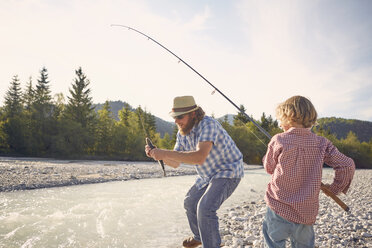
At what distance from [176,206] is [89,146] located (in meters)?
41.2

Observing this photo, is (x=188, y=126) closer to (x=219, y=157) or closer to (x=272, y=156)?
(x=219, y=157)

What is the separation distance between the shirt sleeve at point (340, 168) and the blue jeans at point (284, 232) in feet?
1.50

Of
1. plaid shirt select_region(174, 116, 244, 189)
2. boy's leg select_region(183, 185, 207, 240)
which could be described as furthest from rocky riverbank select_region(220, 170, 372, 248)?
plaid shirt select_region(174, 116, 244, 189)

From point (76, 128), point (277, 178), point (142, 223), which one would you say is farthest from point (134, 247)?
point (76, 128)

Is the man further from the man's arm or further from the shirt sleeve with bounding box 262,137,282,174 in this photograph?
the shirt sleeve with bounding box 262,137,282,174

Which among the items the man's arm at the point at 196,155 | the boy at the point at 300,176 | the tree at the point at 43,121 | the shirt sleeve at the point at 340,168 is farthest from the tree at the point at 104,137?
the shirt sleeve at the point at 340,168

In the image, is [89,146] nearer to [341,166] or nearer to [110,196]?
[110,196]

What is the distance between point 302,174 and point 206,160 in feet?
3.61

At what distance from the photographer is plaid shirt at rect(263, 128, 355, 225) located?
208 centimetres

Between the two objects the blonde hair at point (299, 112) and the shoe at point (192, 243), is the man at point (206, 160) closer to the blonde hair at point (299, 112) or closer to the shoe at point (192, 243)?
the shoe at point (192, 243)

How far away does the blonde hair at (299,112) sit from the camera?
2191 mm

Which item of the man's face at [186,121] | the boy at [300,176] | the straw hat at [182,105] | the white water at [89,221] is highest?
the straw hat at [182,105]

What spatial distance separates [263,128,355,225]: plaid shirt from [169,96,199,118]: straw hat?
1.16 meters

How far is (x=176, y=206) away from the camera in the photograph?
8.30m
